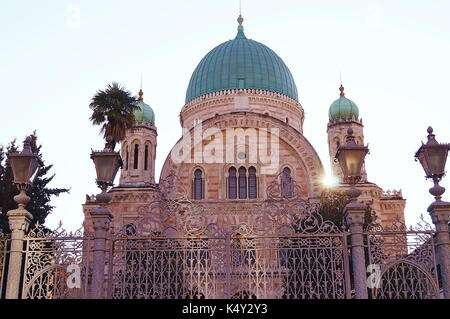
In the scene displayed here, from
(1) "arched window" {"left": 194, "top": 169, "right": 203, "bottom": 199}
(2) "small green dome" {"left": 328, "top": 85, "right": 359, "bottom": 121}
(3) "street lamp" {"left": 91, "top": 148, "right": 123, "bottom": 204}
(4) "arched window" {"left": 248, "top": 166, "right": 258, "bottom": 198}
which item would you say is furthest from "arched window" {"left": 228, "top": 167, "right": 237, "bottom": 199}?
(3) "street lamp" {"left": 91, "top": 148, "right": 123, "bottom": 204}

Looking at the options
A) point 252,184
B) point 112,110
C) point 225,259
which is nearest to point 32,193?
point 112,110

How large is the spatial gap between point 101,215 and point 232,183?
17.1 metres

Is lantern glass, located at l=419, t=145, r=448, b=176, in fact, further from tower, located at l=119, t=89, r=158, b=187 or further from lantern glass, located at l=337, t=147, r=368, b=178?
tower, located at l=119, t=89, r=158, b=187

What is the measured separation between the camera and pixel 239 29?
1385 inches

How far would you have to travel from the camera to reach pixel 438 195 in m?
7.63

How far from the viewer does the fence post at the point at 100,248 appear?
7395 millimetres

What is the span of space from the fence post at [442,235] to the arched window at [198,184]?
17389 millimetres

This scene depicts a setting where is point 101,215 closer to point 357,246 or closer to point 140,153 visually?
point 357,246

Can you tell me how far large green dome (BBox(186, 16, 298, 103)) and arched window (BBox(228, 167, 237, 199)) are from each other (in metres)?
6.23
